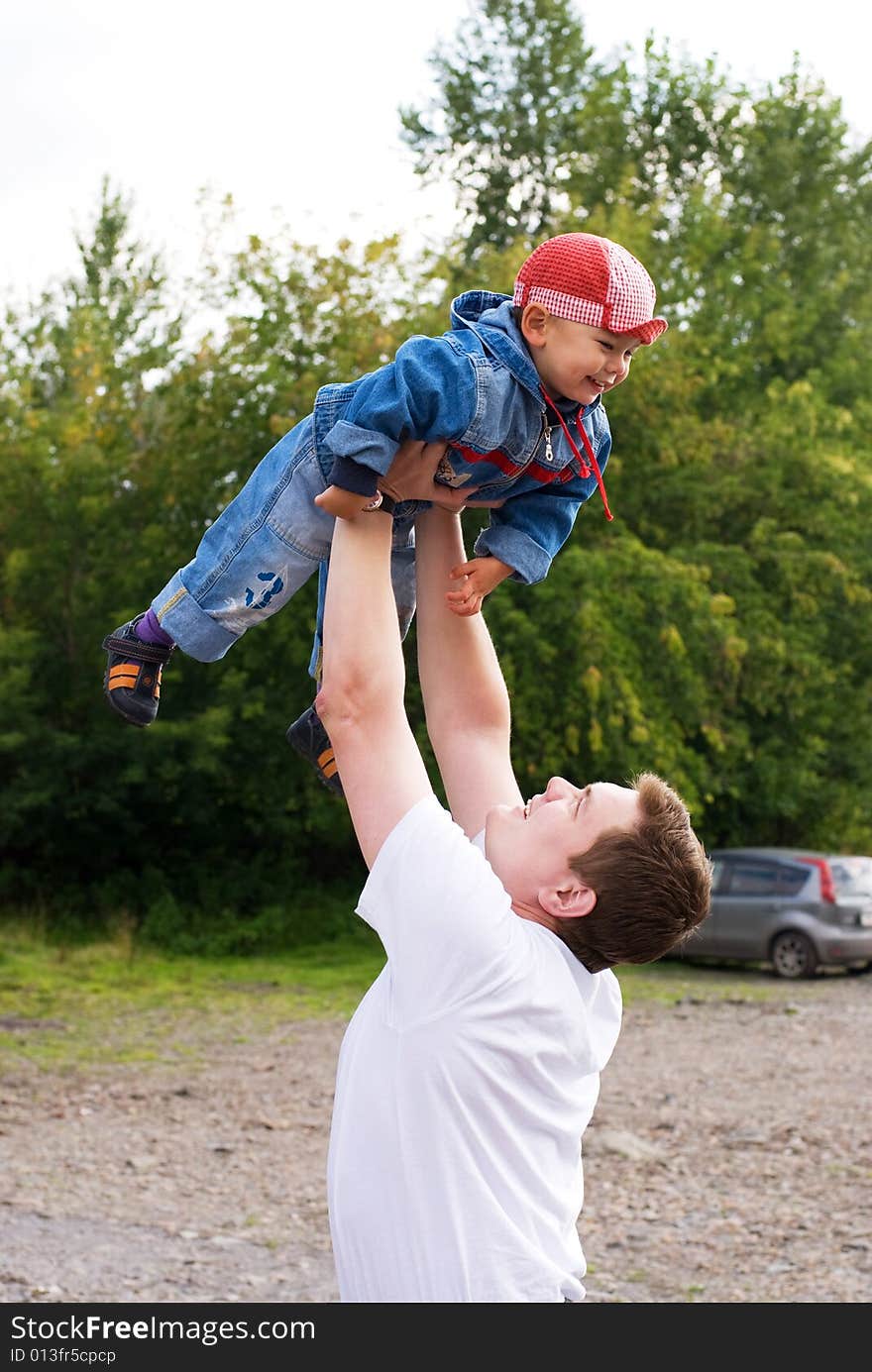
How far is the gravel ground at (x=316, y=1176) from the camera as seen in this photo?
7.25 m

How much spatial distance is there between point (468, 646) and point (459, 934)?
28.6 inches

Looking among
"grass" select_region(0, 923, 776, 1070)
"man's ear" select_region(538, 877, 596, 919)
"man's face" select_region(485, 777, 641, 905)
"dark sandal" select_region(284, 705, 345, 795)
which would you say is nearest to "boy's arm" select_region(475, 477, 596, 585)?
"dark sandal" select_region(284, 705, 345, 795)

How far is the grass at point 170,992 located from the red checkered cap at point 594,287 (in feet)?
34.9

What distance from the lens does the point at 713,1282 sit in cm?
727

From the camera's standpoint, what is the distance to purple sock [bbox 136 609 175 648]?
2.64 metres

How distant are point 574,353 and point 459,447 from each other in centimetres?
26

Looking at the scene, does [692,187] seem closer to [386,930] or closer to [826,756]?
A: [826,756]

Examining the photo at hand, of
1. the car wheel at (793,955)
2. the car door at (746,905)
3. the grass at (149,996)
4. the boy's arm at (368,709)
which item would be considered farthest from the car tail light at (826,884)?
the boy's arm at (368,709)

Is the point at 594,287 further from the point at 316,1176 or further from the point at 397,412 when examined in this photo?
the point at 316,1176

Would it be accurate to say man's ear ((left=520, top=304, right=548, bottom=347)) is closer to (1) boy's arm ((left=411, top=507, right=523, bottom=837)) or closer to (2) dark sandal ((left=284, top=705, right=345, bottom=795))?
(1) boy's arm ((left=411, top=507, right=523, bottom=837))

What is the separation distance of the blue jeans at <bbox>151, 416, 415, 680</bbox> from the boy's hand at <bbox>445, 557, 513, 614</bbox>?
159 millimetres

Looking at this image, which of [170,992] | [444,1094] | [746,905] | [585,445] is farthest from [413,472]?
[746,905]

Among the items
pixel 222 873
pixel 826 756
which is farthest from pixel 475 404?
pixel 826 756

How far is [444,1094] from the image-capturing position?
1999 millimetres
